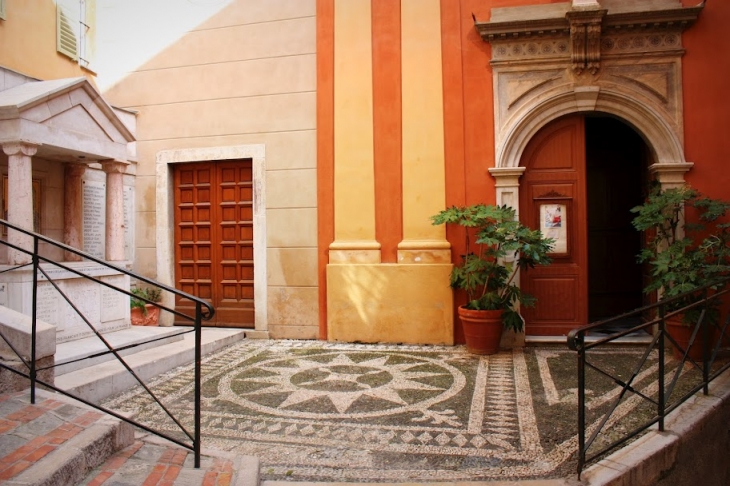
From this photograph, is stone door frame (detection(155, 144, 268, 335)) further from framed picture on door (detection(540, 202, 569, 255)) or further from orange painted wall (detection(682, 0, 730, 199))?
orange painted wall (detection(682, 0, 730, 199))

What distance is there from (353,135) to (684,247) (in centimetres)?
396

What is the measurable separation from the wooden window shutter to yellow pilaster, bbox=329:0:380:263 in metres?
3.41

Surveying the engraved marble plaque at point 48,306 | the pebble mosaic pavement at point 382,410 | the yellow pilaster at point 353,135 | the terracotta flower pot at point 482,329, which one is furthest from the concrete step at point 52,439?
the yellow pilaster at point 353,135

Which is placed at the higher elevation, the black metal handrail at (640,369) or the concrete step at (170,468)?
the black metal handrail at (640,369)

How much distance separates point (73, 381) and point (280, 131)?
155 inches

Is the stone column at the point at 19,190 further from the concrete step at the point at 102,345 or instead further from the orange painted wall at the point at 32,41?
the orange painted wall at the point at 32,41

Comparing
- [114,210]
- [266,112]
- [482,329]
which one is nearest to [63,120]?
[114,210]

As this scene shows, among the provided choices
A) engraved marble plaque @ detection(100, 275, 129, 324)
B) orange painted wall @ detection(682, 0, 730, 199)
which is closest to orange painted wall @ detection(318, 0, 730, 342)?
orange painted wall @ detection(682, 0, 730, 199)

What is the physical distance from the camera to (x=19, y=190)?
4824 mm

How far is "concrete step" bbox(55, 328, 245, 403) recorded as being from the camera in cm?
421

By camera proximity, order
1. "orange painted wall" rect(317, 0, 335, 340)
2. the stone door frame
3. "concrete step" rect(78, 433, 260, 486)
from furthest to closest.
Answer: the stone door frame → "orange painted wall" rect(317, 0, 335, 340) → "concrete step" rect(78, 433, 260, 486)

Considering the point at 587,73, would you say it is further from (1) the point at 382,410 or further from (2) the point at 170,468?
(2) the point at 170,468

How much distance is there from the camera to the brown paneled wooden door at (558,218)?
629 centimetres

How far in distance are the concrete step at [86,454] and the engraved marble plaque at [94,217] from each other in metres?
→ 3.79
